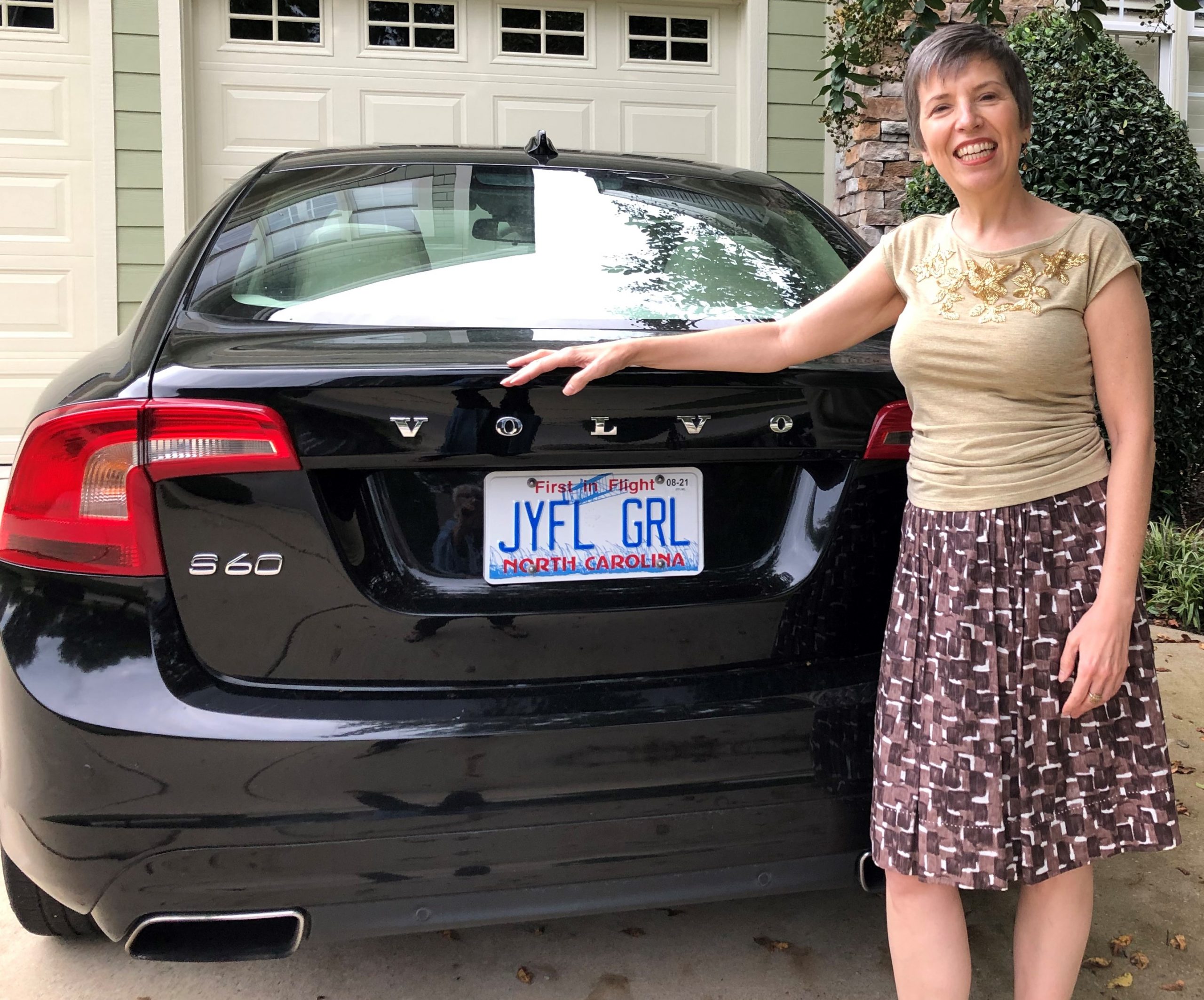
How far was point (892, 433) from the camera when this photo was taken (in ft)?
5.83

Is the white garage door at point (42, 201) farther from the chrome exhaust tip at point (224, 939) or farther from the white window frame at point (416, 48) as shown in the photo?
the chrome exhaust tip at point (224, 939)

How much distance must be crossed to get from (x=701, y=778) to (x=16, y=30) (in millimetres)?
6219

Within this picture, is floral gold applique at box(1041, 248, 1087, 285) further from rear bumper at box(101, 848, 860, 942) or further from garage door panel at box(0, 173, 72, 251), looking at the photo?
garage door panel at box(0, 173, 72, 251)

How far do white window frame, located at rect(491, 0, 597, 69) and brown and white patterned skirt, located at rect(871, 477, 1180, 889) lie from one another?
5554 mm

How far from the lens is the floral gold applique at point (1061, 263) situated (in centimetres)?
159

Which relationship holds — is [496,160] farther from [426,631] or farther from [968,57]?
[426,631]

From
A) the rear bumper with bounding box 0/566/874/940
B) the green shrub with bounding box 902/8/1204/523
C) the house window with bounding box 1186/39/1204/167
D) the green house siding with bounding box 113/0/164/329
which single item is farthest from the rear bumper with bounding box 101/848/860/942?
the house window with bounding box 1186/39/1204/167

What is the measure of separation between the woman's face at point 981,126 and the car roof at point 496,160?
99 centimetres

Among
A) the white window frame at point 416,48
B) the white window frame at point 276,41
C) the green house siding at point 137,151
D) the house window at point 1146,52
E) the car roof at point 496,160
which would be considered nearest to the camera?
the car roof at point 496,160

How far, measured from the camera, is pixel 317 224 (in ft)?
7.45

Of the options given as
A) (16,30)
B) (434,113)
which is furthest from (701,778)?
(16,30)

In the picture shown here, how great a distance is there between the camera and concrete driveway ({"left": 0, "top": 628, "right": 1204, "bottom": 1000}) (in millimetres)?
2074

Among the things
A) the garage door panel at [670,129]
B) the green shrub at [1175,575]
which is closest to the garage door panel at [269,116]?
the garage door panel at [670,129]

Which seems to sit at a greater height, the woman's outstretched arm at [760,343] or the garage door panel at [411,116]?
the garage door panel at [411,116]
